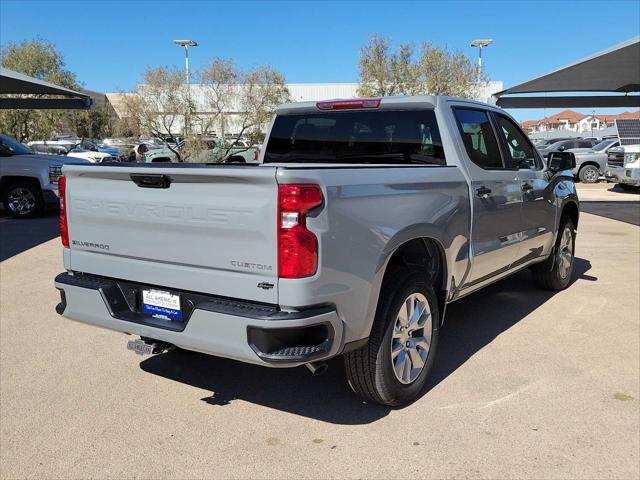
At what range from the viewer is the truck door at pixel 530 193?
16.6 ft

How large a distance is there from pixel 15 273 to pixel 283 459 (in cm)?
576

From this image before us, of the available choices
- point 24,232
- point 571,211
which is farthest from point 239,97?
point 571,211

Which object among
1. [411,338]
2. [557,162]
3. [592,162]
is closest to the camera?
[411,338]

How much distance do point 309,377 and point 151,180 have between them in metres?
1.84

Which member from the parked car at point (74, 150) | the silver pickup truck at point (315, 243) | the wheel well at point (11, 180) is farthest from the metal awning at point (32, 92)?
the silver pickup truck at point (315, 243)

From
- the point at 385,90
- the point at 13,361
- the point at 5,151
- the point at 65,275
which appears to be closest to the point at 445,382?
the point at 65,275

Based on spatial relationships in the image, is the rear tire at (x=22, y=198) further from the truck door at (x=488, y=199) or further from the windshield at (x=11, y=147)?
the truck door at (x=488, y=199)

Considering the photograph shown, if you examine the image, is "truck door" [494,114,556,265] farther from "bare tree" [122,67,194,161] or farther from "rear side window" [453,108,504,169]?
"bare tree" [122,67,194,161]

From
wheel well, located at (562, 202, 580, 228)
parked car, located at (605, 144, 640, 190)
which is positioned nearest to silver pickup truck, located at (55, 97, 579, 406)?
wheel well, located at (562, 202, 580, 228)

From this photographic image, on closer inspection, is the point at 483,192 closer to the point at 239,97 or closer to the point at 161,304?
the point at 161,304

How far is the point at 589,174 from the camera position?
75.6ft

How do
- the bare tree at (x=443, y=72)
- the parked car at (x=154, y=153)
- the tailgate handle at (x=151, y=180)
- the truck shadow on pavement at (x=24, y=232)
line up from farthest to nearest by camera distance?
the bare tree at (x=443, y=72), the parked car at (x=154, y=153), the truck shadow on pavement at (x=24, y=232), the tailgate handle at (x=151, y=180)

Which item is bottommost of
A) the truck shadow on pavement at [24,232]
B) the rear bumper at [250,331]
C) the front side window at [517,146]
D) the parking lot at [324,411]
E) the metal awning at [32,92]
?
the parking lot at [324,411]

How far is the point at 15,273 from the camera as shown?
7.39 m
